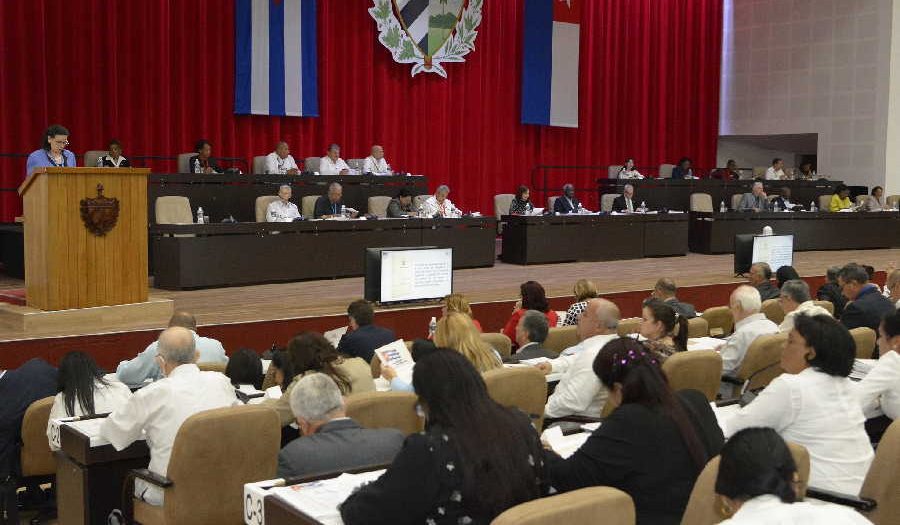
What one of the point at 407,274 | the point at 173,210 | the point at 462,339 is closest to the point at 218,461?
the point at 462,339

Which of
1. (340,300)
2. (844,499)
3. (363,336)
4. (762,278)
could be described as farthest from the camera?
(340,300)

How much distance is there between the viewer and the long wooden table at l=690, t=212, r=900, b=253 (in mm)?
14367

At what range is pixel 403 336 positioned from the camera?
8484 millimetres

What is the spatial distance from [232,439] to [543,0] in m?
14.2

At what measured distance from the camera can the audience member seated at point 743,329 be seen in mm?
5523

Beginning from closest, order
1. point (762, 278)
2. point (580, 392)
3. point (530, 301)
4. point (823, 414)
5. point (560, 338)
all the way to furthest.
→ point (823, 414) → point (580, 392) → point (560, 338) → point (530, 301) → point (762, 278)

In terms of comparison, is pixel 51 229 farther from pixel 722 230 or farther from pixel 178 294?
pixel 722 230

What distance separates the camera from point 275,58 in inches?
543

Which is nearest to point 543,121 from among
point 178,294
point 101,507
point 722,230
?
point 722,230

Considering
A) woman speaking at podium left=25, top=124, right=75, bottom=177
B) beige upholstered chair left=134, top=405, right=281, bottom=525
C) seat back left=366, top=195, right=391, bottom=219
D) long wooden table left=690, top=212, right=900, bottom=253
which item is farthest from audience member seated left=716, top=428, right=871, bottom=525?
long wooden table left=690, top=212, right=900, bottom=253

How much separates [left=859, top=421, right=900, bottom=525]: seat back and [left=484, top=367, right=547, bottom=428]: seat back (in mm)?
1392

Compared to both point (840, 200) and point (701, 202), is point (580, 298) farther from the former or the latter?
point (840, 200)

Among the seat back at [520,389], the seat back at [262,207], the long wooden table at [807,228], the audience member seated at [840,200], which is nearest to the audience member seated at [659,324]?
the seat back at [520,389]

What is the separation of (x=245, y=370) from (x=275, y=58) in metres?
9.60
